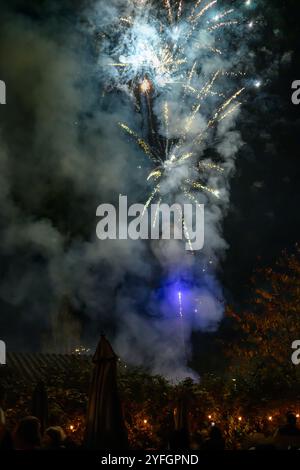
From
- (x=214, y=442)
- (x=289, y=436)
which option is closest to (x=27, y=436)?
(x=214, y=442)

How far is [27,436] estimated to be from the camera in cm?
460

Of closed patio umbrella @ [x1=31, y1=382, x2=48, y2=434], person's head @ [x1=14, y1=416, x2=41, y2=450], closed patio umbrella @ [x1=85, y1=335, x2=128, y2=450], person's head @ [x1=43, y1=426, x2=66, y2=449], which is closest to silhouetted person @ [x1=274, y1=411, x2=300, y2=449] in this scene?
closed patio umbrella @ [x1=85, y1=335, x2=128, y2=450]

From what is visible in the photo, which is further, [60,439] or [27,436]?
[60,439]

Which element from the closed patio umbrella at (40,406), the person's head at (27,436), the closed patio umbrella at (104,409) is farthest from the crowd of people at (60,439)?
the closed patio umbrella at (40,406)

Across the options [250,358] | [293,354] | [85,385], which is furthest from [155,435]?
[250,358]

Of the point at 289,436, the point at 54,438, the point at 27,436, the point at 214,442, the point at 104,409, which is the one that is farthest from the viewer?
the point at 104,409

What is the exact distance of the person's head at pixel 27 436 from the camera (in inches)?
181

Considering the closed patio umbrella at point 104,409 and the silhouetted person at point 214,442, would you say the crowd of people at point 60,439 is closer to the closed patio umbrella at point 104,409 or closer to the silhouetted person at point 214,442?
the silhouetted person at point 214,442

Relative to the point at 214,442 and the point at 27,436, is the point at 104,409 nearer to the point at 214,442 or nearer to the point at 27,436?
the point at 214,442

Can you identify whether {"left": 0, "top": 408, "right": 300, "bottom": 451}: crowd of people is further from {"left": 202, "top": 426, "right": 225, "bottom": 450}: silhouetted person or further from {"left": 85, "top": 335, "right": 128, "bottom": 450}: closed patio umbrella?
{"left": 85, "top": 335, "right": 128, "bottom": 450}: closed patio umbrella
